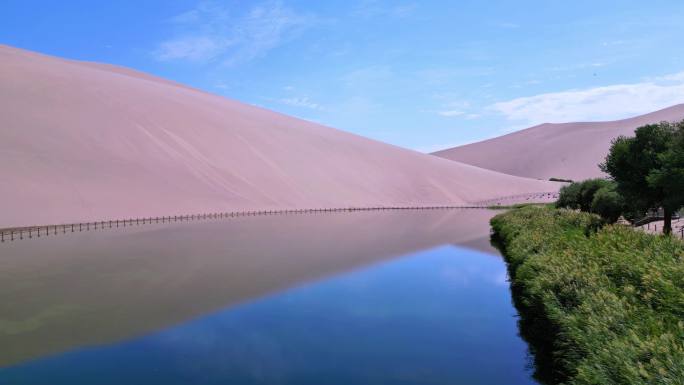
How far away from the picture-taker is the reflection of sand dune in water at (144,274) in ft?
50.0

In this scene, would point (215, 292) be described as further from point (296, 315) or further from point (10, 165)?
point (10, 165)

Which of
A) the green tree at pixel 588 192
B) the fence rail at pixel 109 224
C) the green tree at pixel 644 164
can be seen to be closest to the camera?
the green tree at pixel 644 164

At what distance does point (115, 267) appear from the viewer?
24969 mm

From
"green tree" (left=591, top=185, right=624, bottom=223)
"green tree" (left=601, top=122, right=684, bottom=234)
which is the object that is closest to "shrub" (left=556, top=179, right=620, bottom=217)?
"green tree" (left=591, top=185, right=624, bottom=223)

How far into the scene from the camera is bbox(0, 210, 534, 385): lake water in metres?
12.1

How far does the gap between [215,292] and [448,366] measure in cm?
940

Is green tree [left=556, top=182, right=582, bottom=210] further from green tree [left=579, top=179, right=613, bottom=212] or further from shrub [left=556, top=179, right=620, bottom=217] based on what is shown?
green tree [left=579, top=179, right=613, bottom=212]

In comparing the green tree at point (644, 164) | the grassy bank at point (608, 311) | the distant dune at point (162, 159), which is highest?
the distant dune at point (162, 159)

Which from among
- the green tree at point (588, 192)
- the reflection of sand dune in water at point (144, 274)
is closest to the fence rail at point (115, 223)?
the reflection of sand dune in water at point (144, 274)

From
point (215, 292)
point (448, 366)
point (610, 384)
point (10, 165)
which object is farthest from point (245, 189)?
point (610, 384)

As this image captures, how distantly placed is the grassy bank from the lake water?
40.2 inches

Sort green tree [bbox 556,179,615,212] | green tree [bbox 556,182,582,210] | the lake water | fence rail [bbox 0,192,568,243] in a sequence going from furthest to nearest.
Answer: green tree [bbox 556,182,582,210] → green tree [bbox 556,179,615,212] → fence rail [bbox 0,192,568,243] → the lake water

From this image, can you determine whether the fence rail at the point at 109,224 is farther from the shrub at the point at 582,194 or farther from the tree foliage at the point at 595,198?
the tree foliage at the point at 595,198

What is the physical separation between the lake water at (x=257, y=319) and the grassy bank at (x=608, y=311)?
1.02m
